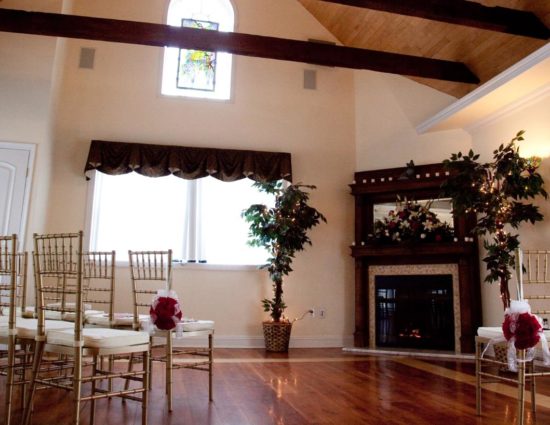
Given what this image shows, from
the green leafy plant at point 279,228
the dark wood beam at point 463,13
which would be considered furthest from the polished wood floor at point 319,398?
the dark wood beam at point 463,13

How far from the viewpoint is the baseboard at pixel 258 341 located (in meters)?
6.11

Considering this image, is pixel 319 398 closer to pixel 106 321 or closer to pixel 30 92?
pixel 106 321

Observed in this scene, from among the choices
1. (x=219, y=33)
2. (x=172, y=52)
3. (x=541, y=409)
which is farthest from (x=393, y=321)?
(x=172, y=52)

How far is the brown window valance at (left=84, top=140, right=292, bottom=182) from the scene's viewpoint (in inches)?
238

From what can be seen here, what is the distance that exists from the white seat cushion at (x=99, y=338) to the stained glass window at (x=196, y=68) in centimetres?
482

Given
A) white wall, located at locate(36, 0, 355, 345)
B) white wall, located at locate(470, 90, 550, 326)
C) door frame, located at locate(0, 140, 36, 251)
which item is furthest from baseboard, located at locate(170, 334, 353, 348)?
door frame, located at locate(0, 140, 36, 251)

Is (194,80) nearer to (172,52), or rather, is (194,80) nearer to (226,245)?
(172,52)

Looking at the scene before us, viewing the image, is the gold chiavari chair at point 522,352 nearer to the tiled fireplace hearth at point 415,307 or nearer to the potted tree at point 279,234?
the tiled fireplace hearth at point 415,307

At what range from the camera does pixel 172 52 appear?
22.2 feet

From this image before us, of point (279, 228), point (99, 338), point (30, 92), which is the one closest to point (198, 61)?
point (30, 92)

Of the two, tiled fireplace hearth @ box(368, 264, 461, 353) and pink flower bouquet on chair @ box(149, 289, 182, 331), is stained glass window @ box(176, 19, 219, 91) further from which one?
pink flower bouquet on chair @ box(149, 289, 182, 331)

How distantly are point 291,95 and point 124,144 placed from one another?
250 centimetres

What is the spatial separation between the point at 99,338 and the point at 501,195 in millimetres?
4087

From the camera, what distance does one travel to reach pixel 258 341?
20.5ft
